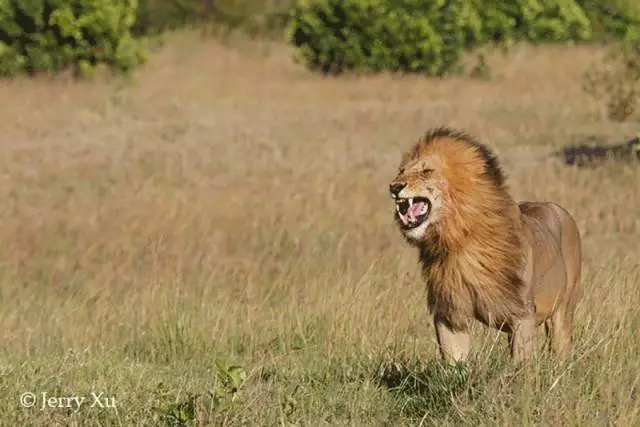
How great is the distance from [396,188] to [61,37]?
18.5 metres

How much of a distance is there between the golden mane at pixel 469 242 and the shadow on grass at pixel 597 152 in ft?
28.5

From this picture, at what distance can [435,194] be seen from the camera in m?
4.91

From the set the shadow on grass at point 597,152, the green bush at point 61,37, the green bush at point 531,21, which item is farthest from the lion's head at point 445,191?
the green bush at point 531,21

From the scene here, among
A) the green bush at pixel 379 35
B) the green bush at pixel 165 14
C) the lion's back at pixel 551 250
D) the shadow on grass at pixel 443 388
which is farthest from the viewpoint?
the green bush at pixel 165 14

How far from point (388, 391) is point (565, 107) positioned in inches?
572

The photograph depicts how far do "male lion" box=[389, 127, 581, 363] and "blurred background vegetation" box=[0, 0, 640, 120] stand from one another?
12952 millimetres

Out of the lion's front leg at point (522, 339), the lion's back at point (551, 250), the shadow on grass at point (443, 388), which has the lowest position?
the shadow on grass at point (443, 388)

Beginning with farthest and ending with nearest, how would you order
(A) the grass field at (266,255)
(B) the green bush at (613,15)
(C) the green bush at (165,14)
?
(C) the green bush at (165,14), (B) the green bush at (613,15), (A) the grass field at (266,255)

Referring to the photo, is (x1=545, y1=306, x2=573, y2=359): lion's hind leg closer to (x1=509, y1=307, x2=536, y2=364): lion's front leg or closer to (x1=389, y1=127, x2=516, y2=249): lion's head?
(x1=509, y1=307, x2=536, y2=364): lion's front leg

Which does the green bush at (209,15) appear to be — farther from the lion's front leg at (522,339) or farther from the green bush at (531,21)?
the lion's front leg at (522,339)

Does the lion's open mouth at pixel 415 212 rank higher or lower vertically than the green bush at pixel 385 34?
higher

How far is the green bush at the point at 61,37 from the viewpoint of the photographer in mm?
22156

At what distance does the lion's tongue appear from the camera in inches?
194

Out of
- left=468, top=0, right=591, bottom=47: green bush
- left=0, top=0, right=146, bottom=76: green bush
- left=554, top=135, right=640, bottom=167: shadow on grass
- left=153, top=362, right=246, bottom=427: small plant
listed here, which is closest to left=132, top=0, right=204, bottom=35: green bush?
left=468, top=0, right=591, bottom=47: green bush
